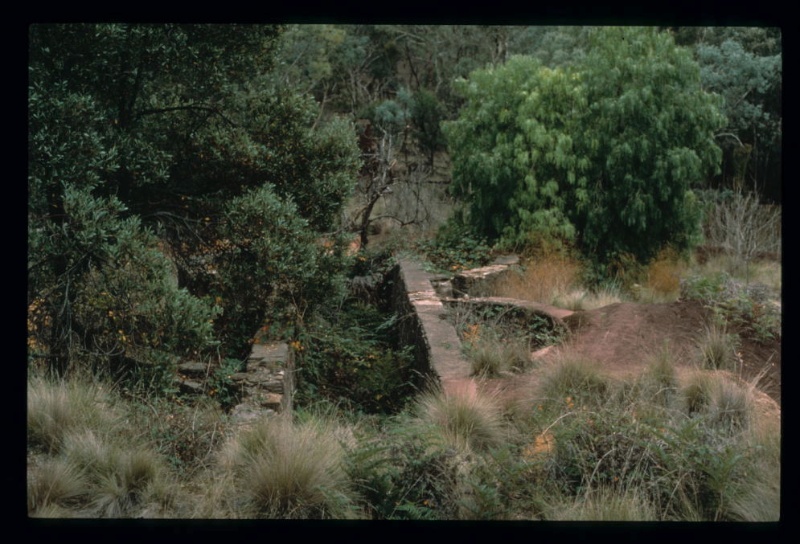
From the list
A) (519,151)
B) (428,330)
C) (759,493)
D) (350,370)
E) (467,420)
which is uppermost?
(519,151)

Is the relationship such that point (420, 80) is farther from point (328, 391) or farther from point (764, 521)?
point (764, 521)

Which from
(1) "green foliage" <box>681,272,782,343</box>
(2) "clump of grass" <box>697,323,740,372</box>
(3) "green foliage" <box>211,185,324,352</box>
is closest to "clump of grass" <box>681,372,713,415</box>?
(2) "clump of grass" <box>697,323,740,372</box>

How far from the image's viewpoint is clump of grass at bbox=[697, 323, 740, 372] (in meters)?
6.71

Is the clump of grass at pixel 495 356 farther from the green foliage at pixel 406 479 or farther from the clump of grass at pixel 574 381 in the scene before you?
→ the green foliage at pixel 406 479

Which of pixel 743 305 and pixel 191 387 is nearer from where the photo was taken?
pixel 191 387

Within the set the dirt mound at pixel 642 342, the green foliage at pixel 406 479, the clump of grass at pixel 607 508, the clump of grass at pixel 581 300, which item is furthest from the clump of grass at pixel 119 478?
the clump of grass at pixel 581 300

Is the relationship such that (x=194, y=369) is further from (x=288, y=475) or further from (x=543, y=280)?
(x=543, y=280)

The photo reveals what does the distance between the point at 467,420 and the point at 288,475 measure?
4.54 feet

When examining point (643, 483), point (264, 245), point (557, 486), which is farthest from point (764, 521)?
point (264, 245)

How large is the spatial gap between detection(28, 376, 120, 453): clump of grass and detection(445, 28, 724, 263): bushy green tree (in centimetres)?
754

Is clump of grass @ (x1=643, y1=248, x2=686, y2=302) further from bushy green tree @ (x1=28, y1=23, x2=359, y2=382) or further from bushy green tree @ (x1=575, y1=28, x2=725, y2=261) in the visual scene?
bushy green tree @ (x1=28, y1=23, x2=359, y2=382)

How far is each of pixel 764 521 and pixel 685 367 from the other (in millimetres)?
2452

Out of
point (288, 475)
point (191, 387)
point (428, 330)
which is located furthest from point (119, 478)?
point (428, 330)

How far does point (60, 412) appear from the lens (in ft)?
15.9
